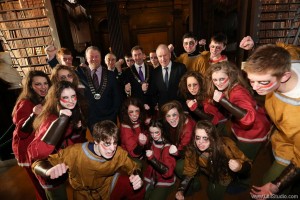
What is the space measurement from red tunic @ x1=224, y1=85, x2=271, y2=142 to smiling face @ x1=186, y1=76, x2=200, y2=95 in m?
0.60

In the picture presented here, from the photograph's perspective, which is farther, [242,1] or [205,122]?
[242,1]

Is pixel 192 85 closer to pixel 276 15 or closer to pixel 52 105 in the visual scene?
pixel 52 105

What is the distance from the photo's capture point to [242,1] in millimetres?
4590

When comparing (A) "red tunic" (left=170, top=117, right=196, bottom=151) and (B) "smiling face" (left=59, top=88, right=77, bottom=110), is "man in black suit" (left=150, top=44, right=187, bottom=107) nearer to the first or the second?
(A) "red tunic" (left=170, top=117, right=196, bottom=151)

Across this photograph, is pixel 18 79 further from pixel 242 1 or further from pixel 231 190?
pixel 242 1

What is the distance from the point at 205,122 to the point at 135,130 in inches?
39.8

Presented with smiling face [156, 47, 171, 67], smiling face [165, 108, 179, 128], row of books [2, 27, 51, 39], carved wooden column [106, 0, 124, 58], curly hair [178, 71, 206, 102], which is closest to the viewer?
smiling face [165, 108, 179, 128]

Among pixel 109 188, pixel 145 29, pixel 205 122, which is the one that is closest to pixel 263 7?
pixel 205 122

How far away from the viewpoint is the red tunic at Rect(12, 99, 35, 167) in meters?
1.90

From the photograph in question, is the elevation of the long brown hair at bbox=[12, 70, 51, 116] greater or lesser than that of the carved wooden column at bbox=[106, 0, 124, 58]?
lesser

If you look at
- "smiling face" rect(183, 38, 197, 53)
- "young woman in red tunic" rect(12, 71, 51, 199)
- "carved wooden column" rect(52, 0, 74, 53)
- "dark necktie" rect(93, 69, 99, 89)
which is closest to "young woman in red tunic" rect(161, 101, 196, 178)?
"dark necktie" rect(93, 69, 99, 89)

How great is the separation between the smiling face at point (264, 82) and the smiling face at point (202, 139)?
648 mm

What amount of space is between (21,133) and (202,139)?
5.75 feet

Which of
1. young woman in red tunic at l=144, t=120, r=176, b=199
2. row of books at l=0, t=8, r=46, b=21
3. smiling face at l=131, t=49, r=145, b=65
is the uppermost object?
row of books at l=0, t=8, r=46, b=21
